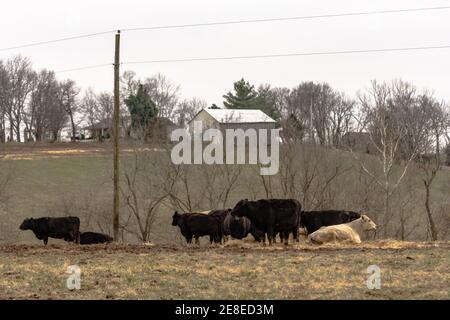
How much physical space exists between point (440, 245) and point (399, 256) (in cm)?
461

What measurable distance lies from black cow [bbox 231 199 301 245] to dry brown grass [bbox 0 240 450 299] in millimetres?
3974

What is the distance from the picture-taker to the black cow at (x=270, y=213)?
81.3 feet

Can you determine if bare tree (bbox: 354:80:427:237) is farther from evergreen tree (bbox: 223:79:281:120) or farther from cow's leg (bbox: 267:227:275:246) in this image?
evergreen tree (bbox: 223:79:281:120)

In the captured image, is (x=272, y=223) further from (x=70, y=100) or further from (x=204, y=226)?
(x=70, y=100)

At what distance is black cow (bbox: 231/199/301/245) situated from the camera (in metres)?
24.8

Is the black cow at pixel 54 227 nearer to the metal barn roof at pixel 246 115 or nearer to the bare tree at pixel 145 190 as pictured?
the bare tree at pixel 145 190

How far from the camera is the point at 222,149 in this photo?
46781mm

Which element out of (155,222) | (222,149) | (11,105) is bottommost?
(155,222)

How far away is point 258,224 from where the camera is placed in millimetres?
24938

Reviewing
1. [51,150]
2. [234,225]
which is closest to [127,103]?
[51,150]

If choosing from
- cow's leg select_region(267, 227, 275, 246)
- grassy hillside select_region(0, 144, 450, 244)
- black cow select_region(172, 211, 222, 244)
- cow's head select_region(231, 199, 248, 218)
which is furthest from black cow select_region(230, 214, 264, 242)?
grassy hillside select_region(0, 144, 450, 244)
